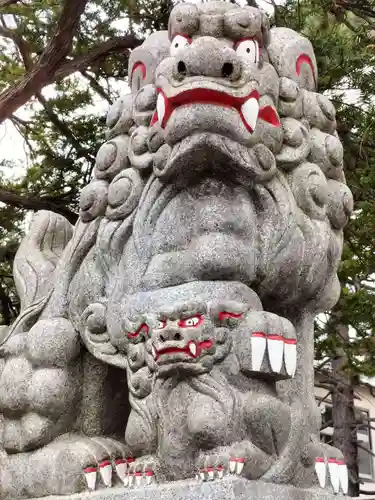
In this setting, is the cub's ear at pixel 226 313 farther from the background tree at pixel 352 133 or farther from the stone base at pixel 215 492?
the background tree at pixel 352 133

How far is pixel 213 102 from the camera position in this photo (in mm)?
2396

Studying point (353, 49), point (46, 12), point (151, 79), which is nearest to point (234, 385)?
point (151, 79)

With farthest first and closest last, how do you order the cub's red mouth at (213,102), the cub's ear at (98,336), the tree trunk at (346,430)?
1. the tree trunk at (346,430)
2. the cub's ear at (98,336)
3. the cub's red mouth at (213,102)

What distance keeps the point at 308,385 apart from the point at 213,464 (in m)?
0.58

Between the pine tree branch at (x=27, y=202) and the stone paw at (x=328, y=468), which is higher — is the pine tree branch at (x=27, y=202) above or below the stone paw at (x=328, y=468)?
above

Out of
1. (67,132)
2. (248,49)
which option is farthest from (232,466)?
(67,132)

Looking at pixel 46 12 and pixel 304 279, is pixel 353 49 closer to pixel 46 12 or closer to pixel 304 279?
pixel 46 12

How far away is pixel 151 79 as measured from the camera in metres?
2.92

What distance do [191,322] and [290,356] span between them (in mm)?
345

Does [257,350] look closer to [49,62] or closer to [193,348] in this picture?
[193,348]

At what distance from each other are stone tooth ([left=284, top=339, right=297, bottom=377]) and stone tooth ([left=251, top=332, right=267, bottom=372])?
96 mm

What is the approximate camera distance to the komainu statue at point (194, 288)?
89.3 inches

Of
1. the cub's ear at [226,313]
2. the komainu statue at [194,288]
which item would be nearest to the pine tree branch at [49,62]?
the komainu statue at [194,288]

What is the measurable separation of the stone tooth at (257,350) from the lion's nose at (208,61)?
0.87 metres
